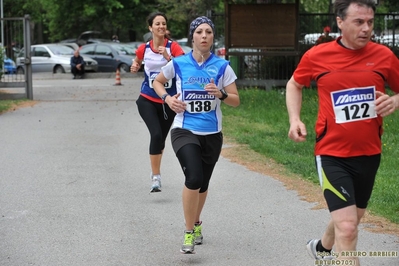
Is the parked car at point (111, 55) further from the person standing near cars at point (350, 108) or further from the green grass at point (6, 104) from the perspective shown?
the person standing near cars at point (350, 108)

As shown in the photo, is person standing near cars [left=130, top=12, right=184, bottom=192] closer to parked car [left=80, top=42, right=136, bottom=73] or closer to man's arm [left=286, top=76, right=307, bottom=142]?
man's arm [left=286, top=76, right=307, bottom=142]

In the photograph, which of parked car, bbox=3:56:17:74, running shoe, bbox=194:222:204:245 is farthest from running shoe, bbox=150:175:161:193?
parked car, bbox=3:56:17:74

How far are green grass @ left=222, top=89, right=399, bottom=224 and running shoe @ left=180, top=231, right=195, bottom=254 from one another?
223 centimetres

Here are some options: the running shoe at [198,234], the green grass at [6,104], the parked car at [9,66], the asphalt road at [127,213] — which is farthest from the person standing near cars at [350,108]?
the parked car at [9,66]

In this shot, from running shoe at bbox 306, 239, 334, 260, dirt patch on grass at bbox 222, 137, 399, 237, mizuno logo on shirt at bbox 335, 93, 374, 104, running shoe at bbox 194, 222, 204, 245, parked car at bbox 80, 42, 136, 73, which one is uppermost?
mizuno logo on shirt at bbox 335, 93, 374, 104

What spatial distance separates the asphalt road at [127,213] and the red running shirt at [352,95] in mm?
1478

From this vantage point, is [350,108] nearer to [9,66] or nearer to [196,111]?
[196,111]

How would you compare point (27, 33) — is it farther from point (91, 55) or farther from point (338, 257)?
point (338, 257)

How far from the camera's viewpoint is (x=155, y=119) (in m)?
9.26

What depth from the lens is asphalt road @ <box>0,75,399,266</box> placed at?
6.81m

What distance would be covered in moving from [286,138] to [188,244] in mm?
7365

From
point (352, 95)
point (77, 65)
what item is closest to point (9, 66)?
point (77, 65)

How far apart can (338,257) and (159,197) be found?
4529 millimetres

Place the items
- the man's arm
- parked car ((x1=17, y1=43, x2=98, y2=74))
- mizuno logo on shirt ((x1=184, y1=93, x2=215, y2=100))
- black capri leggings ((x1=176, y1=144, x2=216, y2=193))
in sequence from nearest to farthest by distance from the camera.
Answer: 1. the man's arm
2. black capri leggings ((x1=176, y1=144, x2=216, y2=193))
3. mizuno logo on shirt ((x1=184, y1=93, x2=215, y2=100))
4. parked car ((x1=17, y1=43, x2=98, y2=74))
